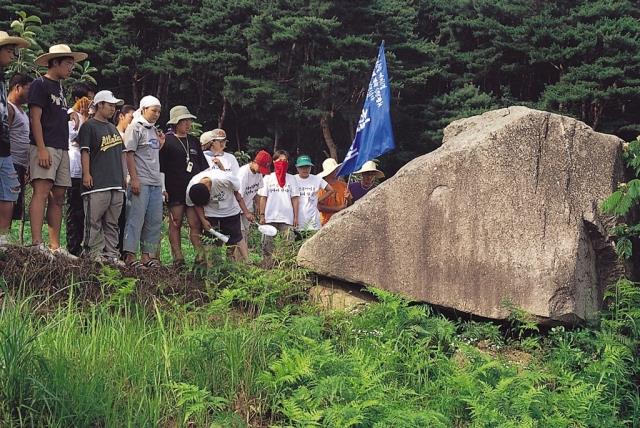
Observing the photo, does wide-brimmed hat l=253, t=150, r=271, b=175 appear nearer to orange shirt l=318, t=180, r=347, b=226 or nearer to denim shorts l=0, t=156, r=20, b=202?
orange shirt l=318, t=180, r=347, b=226

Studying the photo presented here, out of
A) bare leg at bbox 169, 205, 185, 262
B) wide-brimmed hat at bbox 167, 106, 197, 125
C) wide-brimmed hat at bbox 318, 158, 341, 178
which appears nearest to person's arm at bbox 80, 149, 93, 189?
bare leg at bbox 169, 205, 185, 262

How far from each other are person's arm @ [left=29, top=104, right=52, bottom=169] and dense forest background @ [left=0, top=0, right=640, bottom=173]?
56.1 ft

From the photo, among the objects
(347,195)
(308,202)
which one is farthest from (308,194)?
(347,195)

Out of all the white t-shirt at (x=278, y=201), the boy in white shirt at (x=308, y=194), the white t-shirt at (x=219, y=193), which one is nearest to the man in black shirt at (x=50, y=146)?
the white t-shirt at (x=219, y=193)

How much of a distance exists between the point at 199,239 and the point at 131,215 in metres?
0.59

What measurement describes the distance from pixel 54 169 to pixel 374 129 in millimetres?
3446

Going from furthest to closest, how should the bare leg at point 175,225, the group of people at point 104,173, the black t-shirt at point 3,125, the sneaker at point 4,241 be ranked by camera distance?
the bare leg at point 175,225, the group of people at point 104,173, the black t-shirt at point 3,125, the sneaker at point 4,241

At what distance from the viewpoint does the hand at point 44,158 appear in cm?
551

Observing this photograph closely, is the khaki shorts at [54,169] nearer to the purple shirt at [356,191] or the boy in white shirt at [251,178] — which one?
the boy in white shirt at [251,178]

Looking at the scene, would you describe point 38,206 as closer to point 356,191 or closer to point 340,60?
point 356,191

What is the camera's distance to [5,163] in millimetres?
5359

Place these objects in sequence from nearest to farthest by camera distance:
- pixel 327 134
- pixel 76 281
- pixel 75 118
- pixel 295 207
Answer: pixel 76 281 < pixel 75 118 < pixel 295 207 < pixel 327 134

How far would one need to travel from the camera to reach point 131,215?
6102 mm

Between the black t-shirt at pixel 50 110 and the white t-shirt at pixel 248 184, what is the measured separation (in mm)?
2334
